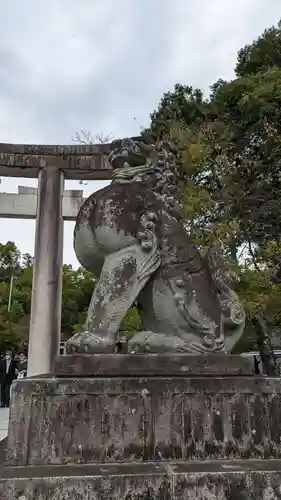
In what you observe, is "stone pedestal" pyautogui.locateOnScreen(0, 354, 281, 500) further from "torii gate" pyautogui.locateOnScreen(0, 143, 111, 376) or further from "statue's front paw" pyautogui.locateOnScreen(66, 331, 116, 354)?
"torii gate" pyautogui.locateOnScreen(0, 143, 111, 376)

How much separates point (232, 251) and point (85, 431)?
365 inches

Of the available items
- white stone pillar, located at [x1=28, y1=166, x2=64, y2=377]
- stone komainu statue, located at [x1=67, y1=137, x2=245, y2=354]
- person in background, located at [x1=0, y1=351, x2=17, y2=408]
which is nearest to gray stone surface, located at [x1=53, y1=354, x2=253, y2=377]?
stone komainu statue, located at [x1=67, y1=137, x2=245, y2=354]

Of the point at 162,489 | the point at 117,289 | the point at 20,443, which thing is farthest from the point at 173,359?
the point at 20,443

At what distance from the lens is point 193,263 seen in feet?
12.3

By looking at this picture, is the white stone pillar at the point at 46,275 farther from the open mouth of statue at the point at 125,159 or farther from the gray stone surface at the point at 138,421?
the gray stone surface at the point at 138,421

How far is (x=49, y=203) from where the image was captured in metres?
12.5

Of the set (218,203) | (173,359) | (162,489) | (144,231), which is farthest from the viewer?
(218,203)

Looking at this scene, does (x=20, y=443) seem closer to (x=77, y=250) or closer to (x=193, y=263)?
(x=77, y=250)

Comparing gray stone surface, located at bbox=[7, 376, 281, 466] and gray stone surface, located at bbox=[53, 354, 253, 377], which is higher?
gray stone surface, located at bbox=[53, 354, 253, 377]

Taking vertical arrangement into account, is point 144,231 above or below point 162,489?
above

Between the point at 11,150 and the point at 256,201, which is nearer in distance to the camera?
the point at 256,201

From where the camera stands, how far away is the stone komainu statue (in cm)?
342

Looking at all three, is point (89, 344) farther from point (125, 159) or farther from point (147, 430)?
point (125, 159)

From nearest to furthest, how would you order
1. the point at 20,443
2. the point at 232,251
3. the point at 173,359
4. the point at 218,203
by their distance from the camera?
the point at 20,443 → the point at 173,359 → the point at 218,203 → the point at 232,251
